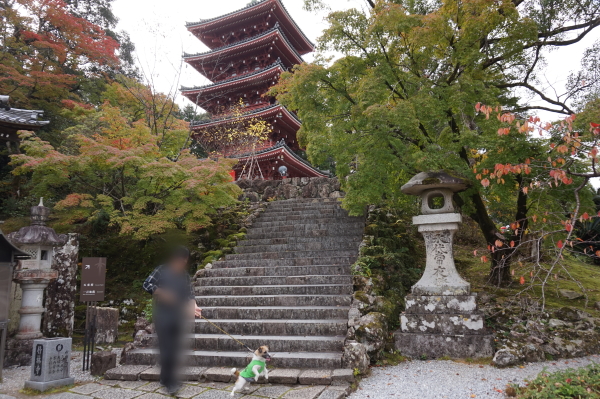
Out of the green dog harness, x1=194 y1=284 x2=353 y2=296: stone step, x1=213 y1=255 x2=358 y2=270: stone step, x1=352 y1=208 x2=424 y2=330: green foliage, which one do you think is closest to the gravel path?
the green dog harness

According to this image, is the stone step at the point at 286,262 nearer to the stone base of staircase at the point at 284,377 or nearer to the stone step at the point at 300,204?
the stone base of staircase at the point at 284,377

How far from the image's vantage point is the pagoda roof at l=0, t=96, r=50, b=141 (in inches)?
383

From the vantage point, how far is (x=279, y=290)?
689cm

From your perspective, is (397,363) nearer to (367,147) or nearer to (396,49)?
(367,147)

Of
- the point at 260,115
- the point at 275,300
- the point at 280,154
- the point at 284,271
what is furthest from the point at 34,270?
the point at 260,115

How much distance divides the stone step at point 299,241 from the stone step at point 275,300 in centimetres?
269

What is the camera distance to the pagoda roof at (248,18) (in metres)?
20.4

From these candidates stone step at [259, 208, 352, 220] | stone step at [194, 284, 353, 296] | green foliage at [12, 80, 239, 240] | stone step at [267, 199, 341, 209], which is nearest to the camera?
stone step at [194, 284, 353, 296]

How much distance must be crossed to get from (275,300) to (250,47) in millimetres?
17507

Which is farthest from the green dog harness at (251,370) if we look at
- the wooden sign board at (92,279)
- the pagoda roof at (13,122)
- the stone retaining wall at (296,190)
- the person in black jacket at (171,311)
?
the pagoda roof at (13,122)

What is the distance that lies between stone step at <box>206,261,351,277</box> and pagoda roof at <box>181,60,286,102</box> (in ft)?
42.6

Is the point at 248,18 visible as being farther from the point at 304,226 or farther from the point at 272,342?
the point at 272,342

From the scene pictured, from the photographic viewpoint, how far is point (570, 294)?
7.02 metres

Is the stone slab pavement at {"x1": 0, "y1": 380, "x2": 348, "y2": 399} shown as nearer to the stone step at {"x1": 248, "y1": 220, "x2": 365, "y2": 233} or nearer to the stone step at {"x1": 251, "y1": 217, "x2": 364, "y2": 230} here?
the stone step at {"x1": 248, "y1": 220, "x2": 365, "y2": 233}
